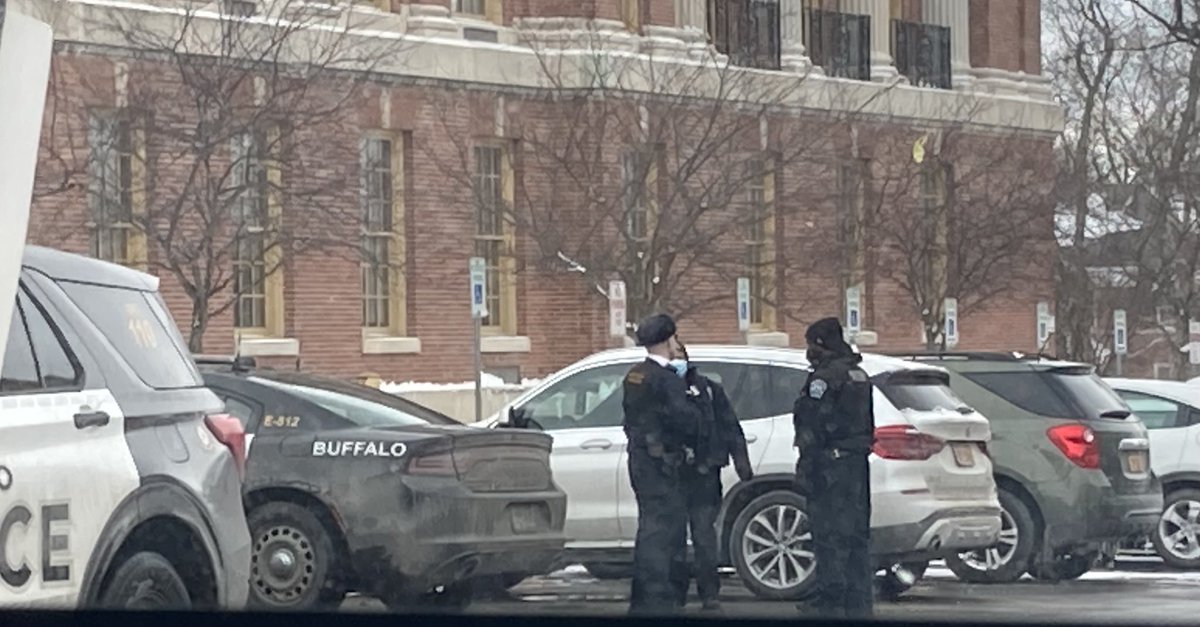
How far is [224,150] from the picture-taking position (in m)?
18.1

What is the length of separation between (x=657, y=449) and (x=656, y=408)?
195mm

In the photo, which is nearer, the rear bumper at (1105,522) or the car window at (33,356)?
the car window at (33,356)

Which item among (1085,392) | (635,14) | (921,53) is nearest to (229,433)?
(1085,392)

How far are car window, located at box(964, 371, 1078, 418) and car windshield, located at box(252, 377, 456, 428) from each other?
13.0 feet

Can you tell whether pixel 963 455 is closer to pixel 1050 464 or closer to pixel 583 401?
pixel 1050 464

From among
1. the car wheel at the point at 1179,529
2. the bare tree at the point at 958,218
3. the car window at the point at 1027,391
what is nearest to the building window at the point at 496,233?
the bare tree at the point at 958,218

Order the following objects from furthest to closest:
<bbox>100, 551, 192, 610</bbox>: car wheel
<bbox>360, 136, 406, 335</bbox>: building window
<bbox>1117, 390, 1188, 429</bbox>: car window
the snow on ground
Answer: <bbox>360, 136, 406, 335</bbox>: building window, the snow on ground, <bbox>1117, 390, 1188, 429</bbox>: car window, <bbox>100, 551, 192, 610</bbox>: car wheel

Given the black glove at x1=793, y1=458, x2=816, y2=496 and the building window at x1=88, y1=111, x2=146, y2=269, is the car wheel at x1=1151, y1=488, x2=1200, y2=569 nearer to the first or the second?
the black glove at x1=793, y1=458, x2=816, y2=496

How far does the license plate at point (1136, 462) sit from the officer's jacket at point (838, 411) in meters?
3.51

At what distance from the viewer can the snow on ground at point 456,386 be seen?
15985 millimetres

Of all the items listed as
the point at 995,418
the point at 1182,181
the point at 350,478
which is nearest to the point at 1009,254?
the point at 1182,181

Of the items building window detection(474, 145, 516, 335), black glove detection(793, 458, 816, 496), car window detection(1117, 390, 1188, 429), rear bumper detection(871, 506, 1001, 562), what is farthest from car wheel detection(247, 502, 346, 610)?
building window detection(474, 145, 516, 335)

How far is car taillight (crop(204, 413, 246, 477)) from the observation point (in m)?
7.96

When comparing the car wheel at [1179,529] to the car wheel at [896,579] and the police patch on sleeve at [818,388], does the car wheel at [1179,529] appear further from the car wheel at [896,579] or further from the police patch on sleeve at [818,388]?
the police patch on sleeve at [818,388]
